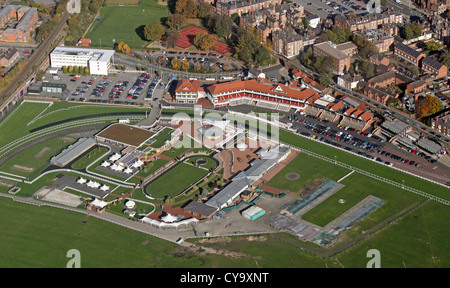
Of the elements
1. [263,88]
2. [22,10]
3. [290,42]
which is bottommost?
[263,88]

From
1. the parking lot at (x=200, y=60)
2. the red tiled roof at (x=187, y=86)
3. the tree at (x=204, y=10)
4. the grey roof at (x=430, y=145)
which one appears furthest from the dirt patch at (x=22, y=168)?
the tree at (x=204, y=10)

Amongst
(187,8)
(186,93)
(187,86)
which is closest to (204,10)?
(187,8)

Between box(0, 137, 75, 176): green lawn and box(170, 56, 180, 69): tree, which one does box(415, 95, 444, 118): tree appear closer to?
box(170, 56, 180, 69): tree

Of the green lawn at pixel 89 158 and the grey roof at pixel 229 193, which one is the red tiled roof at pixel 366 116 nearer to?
the grey roof at pixel 229 193

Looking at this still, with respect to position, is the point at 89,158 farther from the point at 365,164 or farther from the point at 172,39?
the point at 172,39

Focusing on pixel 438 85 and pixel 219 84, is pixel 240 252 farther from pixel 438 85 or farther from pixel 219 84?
pixel 438 85

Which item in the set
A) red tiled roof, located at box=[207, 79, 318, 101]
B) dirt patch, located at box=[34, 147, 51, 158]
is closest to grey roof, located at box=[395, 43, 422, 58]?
red tiled roof, located at box=[207, 79, 318, 101]
